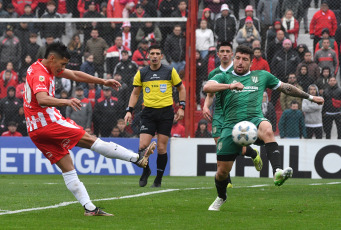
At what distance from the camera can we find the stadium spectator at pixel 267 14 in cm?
1747

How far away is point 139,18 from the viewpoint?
56.8 feet

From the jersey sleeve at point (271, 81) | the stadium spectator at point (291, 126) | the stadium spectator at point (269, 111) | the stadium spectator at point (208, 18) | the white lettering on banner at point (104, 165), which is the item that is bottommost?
the white lettering on banner at point (104, 165)

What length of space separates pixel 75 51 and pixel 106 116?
6.47 feet

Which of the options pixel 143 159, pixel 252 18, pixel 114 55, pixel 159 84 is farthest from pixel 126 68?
pixel 143 159

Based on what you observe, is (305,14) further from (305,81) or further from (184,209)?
(184,209)

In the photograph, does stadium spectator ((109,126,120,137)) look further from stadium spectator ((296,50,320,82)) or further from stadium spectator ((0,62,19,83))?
stadium spectator ((296,50,320,82))

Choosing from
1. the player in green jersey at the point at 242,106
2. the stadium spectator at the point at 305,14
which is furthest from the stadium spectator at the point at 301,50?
the player in green jersey at the point at 242,106

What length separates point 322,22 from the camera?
57.6ft

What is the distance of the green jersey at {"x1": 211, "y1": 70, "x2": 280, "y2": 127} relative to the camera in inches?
336

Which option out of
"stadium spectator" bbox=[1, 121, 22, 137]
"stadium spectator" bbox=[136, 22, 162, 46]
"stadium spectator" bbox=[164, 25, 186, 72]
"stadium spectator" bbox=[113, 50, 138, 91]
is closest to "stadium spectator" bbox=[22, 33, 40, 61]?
"stadium spectator" bbox=[1, 121, 22, 137]

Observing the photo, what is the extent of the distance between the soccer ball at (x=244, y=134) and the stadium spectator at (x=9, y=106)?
1062 cm

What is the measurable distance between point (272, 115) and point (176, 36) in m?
3.02

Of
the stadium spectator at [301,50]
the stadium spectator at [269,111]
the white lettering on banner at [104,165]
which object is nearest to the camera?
the stadium spectator at [269,111]

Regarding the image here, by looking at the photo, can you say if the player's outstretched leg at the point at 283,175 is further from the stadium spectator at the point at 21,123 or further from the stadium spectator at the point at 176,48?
the stadium spectator at the point at 21,123
